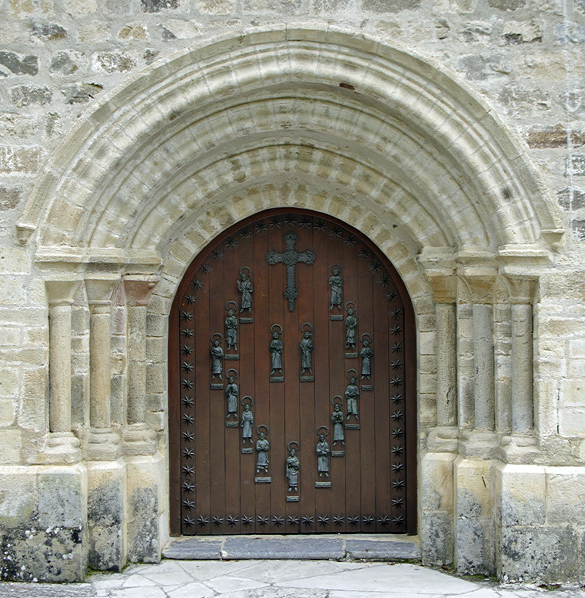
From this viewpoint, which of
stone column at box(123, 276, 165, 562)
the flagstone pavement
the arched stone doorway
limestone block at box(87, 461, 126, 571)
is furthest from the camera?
A: stone column at box(123, 276, 165, 562)

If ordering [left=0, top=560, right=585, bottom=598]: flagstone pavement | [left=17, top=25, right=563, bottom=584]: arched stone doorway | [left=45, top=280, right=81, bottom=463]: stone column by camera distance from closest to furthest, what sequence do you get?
1. [left=0, top=560, right=585, bottom=598]: flagstone pavement
2. [left=17, top=25, right=563, bottom=584]: arched stone doorway
3. [left=45, top=280, right=81, bottom=463]: stone column

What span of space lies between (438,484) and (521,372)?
913mm

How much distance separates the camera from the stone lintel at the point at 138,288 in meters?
5.29

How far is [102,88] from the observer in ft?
16.1

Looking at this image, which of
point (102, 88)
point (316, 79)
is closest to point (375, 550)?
point (316, 79)

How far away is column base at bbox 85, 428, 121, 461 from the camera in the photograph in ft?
16.9

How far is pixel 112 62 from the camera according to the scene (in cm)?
491

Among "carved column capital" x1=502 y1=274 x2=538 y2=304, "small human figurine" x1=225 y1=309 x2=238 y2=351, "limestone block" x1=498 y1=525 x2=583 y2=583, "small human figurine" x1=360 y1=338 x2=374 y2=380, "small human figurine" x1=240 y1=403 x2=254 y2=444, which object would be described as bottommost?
"limestone block" x1=498 y1=525 x2=583 y2=583

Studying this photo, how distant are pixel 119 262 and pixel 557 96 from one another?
2749 mm

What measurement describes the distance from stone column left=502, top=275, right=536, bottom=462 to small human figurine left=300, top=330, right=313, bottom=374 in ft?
4.44

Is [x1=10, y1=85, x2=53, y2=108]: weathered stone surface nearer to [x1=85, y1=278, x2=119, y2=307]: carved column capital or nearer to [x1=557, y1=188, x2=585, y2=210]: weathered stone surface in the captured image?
[x1=85, y1=278, x2=119, y2=307]: carved column capital

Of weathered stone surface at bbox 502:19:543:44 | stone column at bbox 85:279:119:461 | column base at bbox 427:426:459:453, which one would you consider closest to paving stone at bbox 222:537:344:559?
column base at bbox 427:426:459:453

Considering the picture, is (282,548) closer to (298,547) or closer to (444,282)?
(298,547)

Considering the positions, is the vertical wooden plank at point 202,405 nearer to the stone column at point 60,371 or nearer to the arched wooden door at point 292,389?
the arched wooden door at point 292,389
